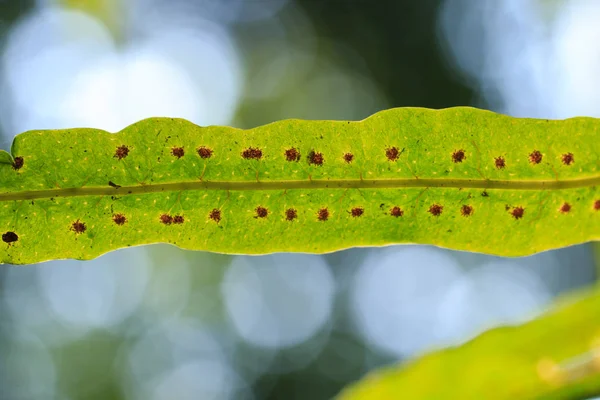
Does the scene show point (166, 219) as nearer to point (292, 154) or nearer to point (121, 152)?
point (121, 152)

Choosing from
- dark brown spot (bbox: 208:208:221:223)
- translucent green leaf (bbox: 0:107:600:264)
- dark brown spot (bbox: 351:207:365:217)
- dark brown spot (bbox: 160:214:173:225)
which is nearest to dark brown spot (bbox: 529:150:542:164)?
translucent green leaf (bbox: 0:107:600:264)

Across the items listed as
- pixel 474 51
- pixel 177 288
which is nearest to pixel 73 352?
pixel 177 288

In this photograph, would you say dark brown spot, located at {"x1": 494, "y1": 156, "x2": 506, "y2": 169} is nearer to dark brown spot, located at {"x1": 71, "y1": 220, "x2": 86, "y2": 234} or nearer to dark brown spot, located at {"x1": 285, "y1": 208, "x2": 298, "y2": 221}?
dark brown spot, located at {"x1": 285, "y1": 208, "x2": 298, "y2": 221}

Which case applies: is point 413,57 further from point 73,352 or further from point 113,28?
point 73,352

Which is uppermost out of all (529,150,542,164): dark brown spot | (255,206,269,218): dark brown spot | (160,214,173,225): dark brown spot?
(529,150,542,164): dark brown spot

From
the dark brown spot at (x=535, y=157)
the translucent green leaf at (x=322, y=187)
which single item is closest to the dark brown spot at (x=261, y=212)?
the translucent green leaf at (x=322, y=187)

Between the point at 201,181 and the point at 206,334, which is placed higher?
the point at 201,181
